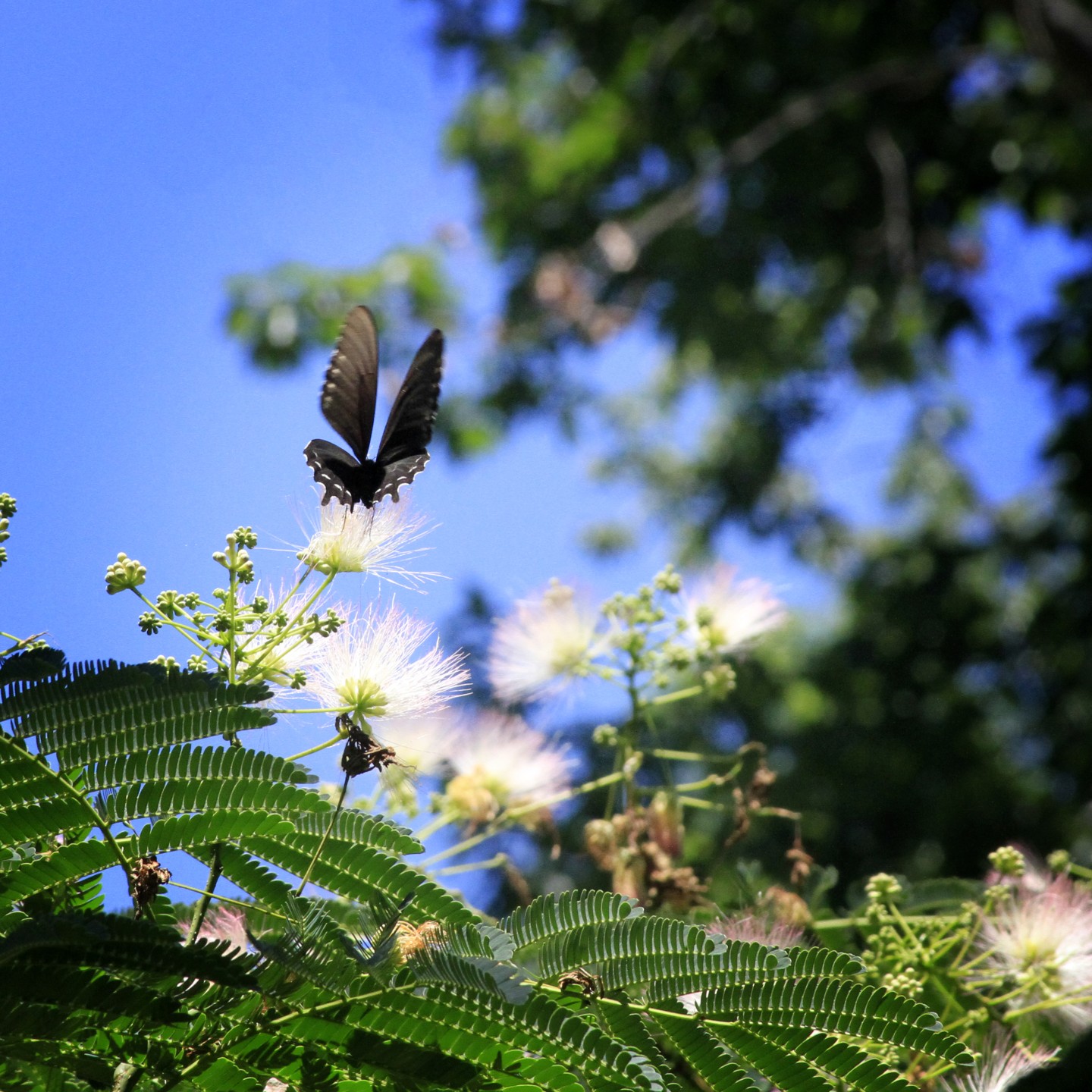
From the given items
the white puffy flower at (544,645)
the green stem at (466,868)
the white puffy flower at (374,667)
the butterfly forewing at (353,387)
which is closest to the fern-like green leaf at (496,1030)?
the white puffy flower at (374,667)

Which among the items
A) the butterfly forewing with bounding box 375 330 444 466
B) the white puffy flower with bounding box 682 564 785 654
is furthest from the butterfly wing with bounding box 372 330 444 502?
the white puffy flower with bounding box 682 564 785 654

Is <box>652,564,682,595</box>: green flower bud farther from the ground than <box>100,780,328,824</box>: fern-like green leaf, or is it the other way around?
<box>652,564,682,595</box>: green flower bud

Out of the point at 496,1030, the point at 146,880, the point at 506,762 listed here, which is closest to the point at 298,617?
the point at 146,880

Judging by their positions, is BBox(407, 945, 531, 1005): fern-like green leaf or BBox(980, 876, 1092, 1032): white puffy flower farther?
BBox(980, 876, 1092, 1032): white puffy flower

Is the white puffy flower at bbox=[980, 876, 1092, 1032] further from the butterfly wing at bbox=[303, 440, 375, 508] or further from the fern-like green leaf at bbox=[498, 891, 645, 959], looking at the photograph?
the butterfly wing at bbox=[303, 440, 375, 508]

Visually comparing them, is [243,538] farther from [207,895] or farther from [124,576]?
[207,895]

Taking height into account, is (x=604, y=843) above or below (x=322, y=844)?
above

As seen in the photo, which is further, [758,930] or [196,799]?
[758,930]

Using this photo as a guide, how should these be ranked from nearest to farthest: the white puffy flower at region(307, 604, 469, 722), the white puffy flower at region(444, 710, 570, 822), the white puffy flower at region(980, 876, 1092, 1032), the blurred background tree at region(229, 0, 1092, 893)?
the white puffy flower at region(307, 604, 469, 722) → the white puffy flower at region(980, 876, 1092, 1032) → the white puffy flower at region(444, 710, 570, 822) → the blurred background tree at region(229, 0, 1092, 893)
